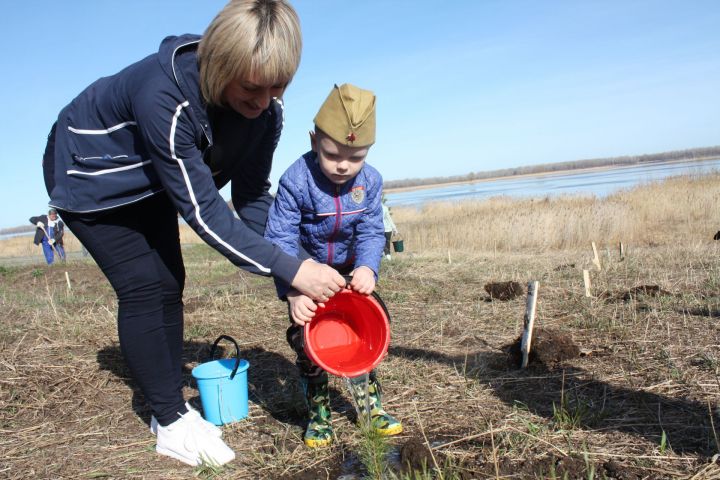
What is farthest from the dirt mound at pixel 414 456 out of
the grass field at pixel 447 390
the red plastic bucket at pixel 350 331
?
the red plastic bucket at pixel 350 331

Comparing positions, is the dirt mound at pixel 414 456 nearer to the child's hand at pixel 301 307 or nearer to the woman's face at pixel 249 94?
the child's hand at pixel 301 307

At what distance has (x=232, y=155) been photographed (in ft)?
7.46

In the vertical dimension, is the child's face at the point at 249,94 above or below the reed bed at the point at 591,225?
above

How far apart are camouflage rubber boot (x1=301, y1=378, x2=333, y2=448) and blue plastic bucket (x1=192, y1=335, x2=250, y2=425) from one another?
0.36m

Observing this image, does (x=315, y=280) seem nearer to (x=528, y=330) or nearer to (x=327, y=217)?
(x=327, y=217)

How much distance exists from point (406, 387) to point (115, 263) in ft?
5.34

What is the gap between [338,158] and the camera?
7.55 ft

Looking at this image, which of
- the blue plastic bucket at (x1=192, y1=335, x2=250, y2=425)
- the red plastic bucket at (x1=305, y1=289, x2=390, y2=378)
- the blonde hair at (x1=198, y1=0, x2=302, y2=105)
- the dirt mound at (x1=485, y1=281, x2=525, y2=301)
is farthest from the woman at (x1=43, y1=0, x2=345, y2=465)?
the dirt mound at (x1=485, y1=281, x2=525, y2=301)

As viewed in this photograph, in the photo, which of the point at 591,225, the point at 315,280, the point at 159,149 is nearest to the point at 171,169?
the point at 159,149

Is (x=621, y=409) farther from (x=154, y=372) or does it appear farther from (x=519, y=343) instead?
(x=154, y=372)

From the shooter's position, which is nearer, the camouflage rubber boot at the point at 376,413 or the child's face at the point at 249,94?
the child's face at the point at 249,94

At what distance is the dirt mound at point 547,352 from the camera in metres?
3.12

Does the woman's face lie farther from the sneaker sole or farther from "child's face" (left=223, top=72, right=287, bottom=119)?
the sneaker sole

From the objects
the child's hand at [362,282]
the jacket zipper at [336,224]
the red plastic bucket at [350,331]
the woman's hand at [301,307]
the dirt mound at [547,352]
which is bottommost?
the dirt mound at [547,352]
